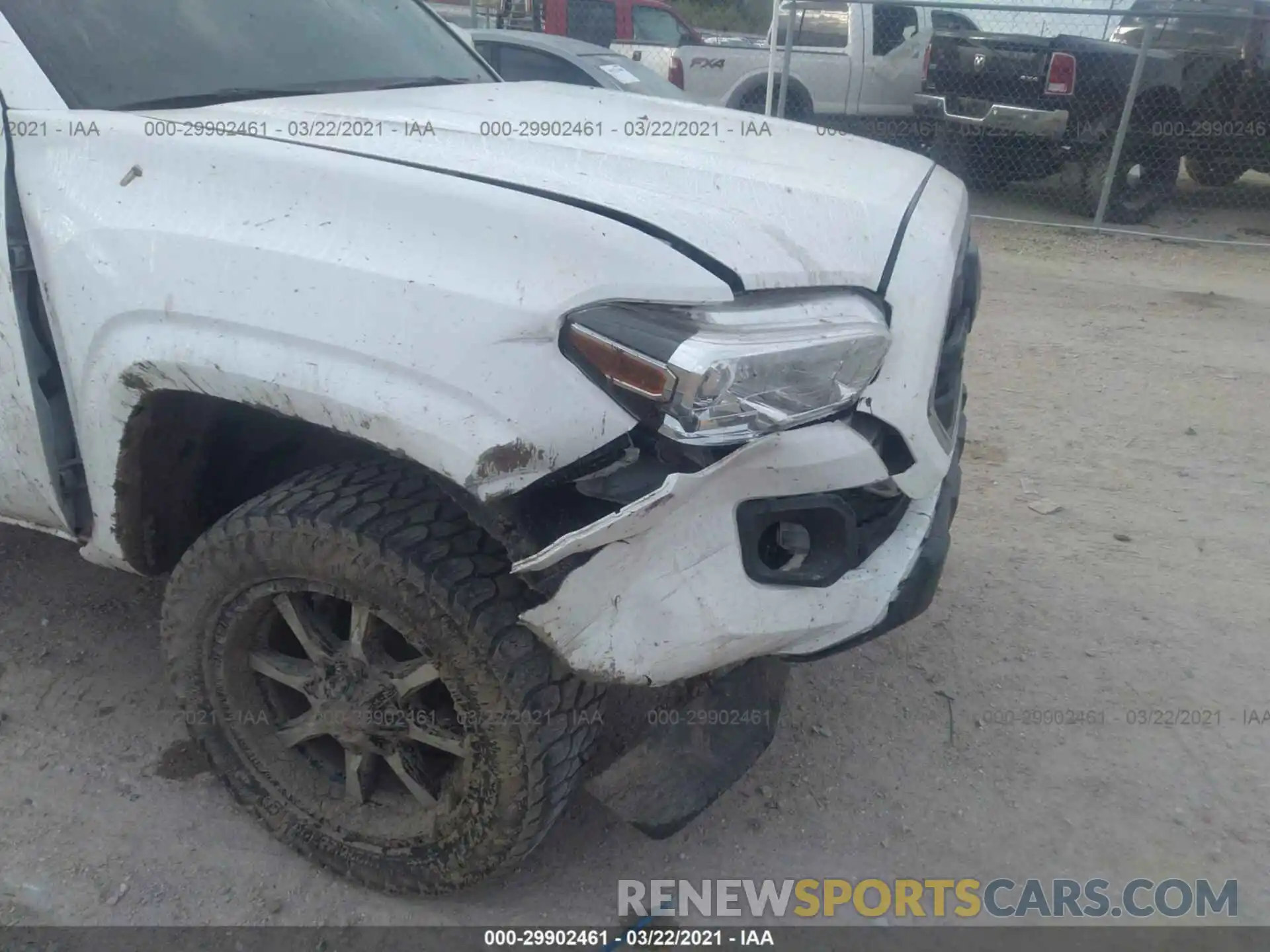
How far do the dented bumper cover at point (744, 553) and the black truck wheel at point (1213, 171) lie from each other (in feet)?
29.3

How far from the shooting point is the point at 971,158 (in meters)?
9.58

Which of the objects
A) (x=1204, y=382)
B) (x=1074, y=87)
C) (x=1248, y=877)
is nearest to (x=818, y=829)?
(x=1248, y=877)

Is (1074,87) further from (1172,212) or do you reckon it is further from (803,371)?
(803,371)

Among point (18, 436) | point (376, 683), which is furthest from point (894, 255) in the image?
point (18, 436)

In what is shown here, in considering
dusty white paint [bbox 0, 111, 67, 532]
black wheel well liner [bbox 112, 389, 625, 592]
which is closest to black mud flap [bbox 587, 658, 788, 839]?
black wheel well liner [bbox 112, 389, 625, 592]

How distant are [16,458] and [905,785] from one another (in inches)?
87.9

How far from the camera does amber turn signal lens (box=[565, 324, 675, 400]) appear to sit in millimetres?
1581

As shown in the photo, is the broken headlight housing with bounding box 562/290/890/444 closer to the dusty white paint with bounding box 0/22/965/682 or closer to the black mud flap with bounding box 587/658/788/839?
the dusty white paint with bounding box 0/22/965/682

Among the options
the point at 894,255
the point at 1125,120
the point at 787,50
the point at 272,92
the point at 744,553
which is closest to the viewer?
the point at 744,553

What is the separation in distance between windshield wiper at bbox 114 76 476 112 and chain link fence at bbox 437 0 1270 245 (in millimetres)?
6344

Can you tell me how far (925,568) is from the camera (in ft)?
6.36

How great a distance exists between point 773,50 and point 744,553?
8.33m

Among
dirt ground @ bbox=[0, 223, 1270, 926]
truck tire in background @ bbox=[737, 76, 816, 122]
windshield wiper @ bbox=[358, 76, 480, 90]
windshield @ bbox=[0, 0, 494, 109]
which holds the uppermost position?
windshield @ bbox=[0, 0, 494, 109]

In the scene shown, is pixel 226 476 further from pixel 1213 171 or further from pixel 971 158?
pixel 1213 171
